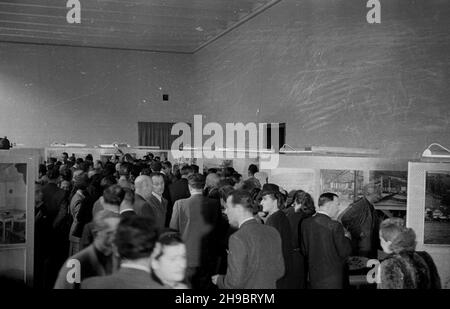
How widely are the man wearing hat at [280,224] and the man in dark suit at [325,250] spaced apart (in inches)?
5.2

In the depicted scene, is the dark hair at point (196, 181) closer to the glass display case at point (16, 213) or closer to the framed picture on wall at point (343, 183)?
the glass display case at point (16, 213)

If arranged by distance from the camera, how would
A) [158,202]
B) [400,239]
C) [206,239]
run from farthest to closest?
[158,202] < [206,239] < [400,239]

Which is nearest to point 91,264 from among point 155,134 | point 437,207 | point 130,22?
point 437,207

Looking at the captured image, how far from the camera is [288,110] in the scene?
415 inches

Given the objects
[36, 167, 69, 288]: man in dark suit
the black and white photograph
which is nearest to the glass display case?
the black and white photograph

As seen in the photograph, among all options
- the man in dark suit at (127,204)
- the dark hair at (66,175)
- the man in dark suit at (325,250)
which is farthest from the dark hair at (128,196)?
the dark hair at (66,175)

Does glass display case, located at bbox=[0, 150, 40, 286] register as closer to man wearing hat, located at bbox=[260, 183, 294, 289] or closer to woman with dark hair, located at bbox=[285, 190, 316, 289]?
man wearing hat, located at bbox=[260, 183, 294, 289]

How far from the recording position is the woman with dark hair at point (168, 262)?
81.3 inches

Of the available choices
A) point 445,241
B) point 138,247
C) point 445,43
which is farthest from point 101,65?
point 138,247

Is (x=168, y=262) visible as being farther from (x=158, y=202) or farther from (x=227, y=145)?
(x=227, y=145)

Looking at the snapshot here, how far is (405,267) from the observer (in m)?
2.66

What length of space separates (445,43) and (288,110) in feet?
13.8

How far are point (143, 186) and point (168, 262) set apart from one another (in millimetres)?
2390

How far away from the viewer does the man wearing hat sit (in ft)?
12.2
